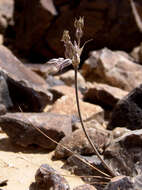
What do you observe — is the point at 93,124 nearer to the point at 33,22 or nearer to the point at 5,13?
the point at 33,22

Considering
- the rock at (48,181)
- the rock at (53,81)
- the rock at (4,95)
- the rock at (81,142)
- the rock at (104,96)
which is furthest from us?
the rock at (53,81)

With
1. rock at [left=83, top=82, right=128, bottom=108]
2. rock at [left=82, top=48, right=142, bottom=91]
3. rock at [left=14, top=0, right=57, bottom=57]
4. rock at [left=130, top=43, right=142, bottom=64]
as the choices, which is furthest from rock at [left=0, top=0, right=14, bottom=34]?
rock at [left=83, top=82, right=128, bottom=108]

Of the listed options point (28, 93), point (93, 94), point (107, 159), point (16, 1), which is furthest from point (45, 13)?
point (107, 159)

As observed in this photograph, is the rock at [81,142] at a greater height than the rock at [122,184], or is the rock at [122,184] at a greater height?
the rock at [81,142]

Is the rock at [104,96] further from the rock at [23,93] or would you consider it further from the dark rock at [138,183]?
the dark rock at [138,183]

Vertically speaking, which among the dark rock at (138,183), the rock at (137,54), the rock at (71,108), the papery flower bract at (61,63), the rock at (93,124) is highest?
the rock at (137,54)

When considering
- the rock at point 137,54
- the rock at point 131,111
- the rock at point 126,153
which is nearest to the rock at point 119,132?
the rock at point 131,111

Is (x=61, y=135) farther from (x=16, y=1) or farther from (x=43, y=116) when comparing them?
(x=16, y=1)

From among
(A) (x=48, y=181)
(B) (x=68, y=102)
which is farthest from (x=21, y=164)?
(B) (x=68, y=102)
